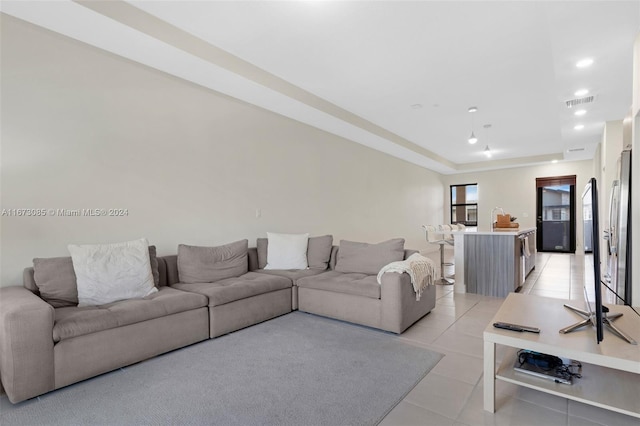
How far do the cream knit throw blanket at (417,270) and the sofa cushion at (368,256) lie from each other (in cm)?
19

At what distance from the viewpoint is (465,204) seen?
439 inches

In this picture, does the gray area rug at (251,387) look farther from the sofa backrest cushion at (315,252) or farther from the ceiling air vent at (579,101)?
the ceiling air vent at (579,101)

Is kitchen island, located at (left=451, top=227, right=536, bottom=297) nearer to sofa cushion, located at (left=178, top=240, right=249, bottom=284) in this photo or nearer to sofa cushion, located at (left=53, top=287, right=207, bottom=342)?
sofa cushion, located at (left=178, top=240, right=249, bottom=284)

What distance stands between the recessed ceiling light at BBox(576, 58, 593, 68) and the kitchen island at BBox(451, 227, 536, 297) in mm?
2070

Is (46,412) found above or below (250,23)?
below

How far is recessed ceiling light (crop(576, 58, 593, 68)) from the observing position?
3270 mm

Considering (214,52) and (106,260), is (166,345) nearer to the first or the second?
(106,260)

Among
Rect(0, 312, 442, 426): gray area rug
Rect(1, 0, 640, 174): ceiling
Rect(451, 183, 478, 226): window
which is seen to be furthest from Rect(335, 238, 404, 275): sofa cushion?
Rect(451, 183, 478, 226): window

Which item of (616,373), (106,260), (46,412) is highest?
(106,260)

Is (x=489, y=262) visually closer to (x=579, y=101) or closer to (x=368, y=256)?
(x=368, y=256)

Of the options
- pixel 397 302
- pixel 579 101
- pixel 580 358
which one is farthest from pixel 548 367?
pixel 579 101

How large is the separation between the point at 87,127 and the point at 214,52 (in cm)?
140

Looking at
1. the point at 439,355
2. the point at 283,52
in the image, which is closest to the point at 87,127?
the point at 283,52

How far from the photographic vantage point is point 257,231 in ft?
15.3
